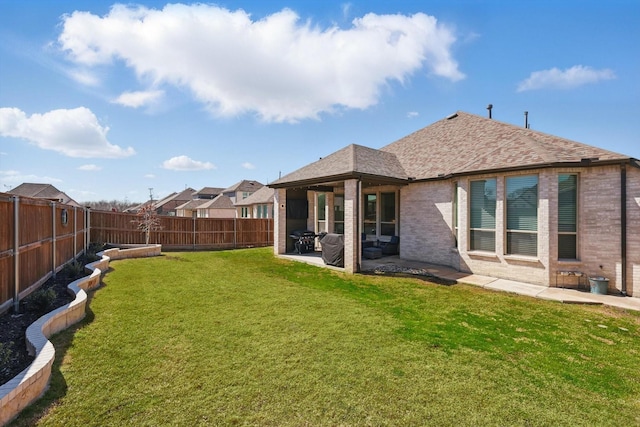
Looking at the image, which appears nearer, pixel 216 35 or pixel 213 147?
pixel 216 35

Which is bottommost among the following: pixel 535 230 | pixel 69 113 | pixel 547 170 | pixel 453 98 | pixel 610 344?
pixel 610 344

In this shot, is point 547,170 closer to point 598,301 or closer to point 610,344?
point 598,301

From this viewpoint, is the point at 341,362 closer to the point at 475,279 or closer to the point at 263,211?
the point at 475,279

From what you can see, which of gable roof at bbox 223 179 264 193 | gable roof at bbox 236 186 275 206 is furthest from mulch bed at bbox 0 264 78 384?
gable roof at bbox 223 179 264 193

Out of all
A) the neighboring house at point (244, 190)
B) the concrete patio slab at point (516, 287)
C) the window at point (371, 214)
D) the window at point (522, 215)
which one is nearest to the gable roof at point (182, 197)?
the neighboring house at point (244, 190)

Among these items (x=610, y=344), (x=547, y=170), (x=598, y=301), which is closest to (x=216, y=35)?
(x=547, y=170)

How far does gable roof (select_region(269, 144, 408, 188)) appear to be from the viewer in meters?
10.6

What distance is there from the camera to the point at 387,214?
45.0 feet

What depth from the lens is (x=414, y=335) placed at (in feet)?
16.4

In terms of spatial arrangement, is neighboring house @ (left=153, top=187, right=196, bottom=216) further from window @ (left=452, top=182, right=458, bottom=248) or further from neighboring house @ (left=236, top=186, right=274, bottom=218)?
window @ (left=452, top=182, right=458, bottom=248)

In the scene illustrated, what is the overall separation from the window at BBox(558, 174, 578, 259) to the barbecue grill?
32.8 ft

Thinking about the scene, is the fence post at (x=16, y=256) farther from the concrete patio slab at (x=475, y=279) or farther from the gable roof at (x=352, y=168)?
the concrete patio slab at (x=475, y=279)

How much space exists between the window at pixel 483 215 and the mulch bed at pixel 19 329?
438 inches

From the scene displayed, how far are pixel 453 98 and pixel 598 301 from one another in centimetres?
1202
